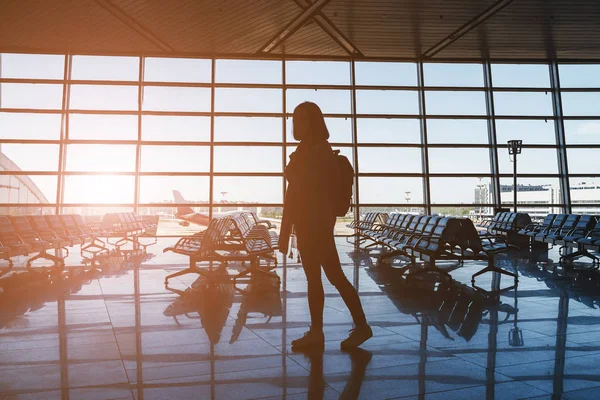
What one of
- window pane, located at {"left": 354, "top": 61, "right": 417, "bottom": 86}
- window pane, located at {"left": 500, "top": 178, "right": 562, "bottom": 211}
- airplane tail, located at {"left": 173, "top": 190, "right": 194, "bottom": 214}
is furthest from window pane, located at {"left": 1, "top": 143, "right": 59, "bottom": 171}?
window pane, located at {"left": 500, "top": 178, "right": 562, "bottom": 211}

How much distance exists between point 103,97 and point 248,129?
396 cm

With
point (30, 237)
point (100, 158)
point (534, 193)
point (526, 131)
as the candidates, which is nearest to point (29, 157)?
point (100, 158)

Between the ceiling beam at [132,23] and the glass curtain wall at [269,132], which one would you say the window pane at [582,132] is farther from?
the ceiling beam at [132,23]

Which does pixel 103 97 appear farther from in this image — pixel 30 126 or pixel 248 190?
pixel 248 190

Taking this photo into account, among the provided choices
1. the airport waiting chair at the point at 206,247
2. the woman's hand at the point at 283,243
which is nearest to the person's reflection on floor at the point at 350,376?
the woman's hand at the point at 283,243

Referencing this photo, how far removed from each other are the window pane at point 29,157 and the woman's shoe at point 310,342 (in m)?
10.6

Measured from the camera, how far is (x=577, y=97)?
38.5ft

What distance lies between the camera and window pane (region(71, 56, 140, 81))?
10.9m

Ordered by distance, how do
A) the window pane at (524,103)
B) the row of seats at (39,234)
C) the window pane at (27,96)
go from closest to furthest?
the row of seats at (39,234)
the window pane at (27,96)
the window pane at (524,103)

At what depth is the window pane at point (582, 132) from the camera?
1151 cm

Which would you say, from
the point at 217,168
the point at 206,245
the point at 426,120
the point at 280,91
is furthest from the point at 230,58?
the point at 206,245

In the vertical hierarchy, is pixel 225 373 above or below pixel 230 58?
below

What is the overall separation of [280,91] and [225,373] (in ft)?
33.5

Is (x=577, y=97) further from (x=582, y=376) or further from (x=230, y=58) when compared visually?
(x=582, y=376)
